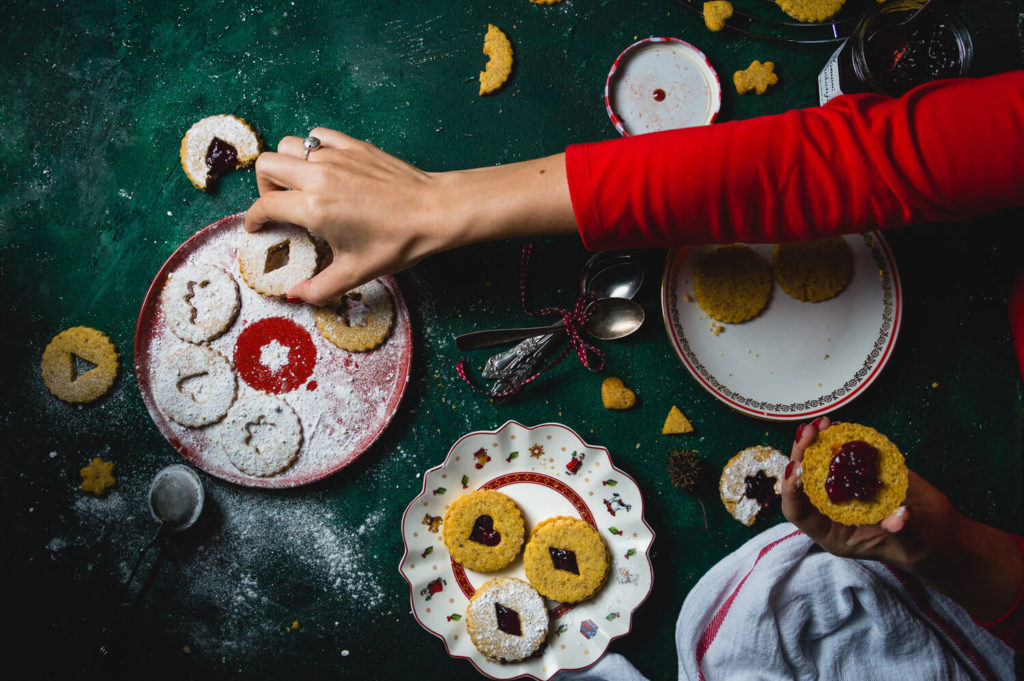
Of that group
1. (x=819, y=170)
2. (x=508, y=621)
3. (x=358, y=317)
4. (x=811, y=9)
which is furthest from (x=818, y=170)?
(x=508, y=621)

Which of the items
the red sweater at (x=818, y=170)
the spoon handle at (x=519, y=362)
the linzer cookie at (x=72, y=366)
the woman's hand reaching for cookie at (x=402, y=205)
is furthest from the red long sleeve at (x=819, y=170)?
the linzer cookie at (x=72, y=366)

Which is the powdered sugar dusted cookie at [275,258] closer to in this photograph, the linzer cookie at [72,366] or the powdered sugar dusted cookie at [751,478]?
the linzer cookie at [72,366]

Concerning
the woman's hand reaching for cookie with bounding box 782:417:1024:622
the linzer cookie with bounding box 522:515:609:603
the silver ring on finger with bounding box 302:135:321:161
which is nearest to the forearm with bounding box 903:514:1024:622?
the woman's hand reaching for cookie with bounding box 782:417:1024:622

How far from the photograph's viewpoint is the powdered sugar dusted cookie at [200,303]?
5.94 ft

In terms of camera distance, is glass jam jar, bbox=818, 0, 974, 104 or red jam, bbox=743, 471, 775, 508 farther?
red jam, bbox=743, 471, 775, 508

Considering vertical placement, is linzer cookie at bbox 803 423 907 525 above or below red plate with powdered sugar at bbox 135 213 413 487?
below

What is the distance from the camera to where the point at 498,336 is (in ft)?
5.95

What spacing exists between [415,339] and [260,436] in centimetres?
55

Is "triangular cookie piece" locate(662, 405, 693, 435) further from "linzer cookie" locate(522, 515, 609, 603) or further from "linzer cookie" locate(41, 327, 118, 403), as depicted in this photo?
"linzer cookie" locate(41, 327, 118, 403)

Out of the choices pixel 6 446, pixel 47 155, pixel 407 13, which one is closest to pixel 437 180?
pixel 407 13

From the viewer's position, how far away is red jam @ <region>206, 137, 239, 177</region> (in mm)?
1845

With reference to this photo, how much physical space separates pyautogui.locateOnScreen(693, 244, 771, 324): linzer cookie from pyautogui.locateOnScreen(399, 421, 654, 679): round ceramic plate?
56cm

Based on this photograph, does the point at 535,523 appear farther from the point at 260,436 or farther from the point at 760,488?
the point at 260,436

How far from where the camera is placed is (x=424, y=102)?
1897 millimetres
